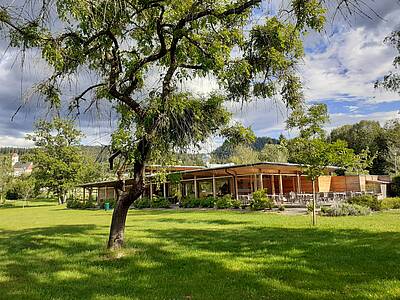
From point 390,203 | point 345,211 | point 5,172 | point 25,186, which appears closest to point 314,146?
point 345,211

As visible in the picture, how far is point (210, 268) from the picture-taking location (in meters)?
7.01

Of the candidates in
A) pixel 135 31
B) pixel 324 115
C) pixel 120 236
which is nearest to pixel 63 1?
pixel 135 31

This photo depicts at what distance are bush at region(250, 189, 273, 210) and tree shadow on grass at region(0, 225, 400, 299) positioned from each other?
44.4 feet

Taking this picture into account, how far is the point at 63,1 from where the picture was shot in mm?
4215

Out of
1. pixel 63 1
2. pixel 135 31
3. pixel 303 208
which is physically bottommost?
pixel 303 208

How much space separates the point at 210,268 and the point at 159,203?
27.3 meters

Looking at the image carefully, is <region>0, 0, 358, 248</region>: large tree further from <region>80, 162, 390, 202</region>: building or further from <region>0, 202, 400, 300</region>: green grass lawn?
<region>80, 162, 390, 202</region>: building

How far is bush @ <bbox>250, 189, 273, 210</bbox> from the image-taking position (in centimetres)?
2477

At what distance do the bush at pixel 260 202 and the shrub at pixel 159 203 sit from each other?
34.3 feet

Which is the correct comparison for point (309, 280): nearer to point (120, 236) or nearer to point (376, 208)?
point (120, 236)

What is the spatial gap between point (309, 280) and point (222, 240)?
5011mm

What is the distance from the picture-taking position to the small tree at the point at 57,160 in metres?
53.7

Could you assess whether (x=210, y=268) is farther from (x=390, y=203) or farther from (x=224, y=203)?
(x=224, y=203)

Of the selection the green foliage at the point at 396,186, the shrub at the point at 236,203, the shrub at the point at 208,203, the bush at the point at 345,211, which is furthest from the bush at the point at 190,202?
the green foliage at the point at 396,186
